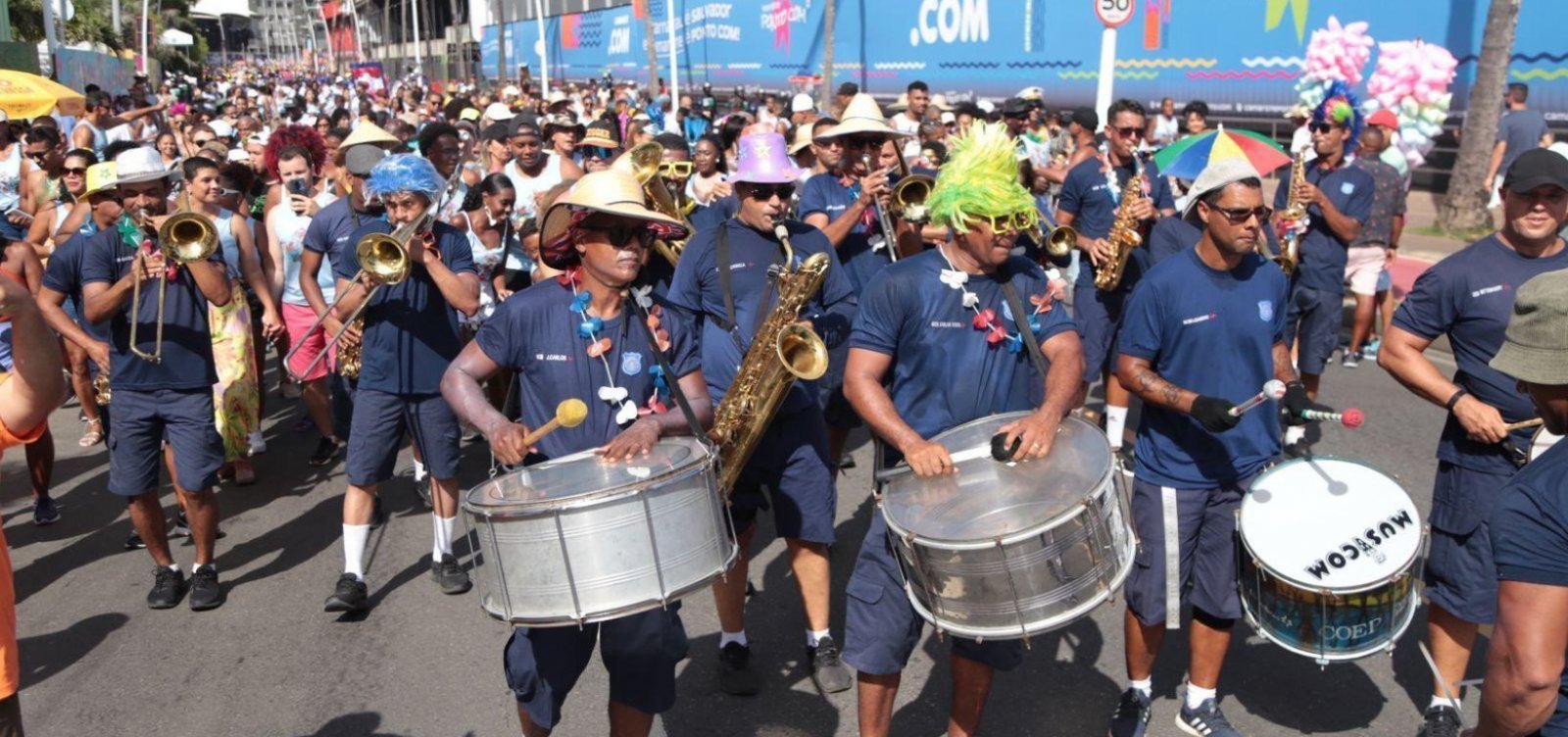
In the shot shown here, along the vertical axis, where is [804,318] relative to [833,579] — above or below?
above

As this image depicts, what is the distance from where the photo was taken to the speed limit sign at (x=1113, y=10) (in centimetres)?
1140

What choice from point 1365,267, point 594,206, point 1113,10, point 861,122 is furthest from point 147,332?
point 1365,267

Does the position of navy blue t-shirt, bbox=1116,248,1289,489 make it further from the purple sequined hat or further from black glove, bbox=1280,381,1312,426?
the purple sequined hat

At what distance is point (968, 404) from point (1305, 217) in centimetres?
517

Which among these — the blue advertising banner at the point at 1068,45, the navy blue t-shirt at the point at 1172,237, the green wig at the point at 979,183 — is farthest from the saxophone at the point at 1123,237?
the blue advertising banner at the point at 1068,45

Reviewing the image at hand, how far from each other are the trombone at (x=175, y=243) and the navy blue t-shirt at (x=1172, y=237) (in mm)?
4985

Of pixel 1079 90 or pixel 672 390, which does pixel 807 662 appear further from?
pixel 1079 90

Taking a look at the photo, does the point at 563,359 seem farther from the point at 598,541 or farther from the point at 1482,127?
the point at 1482,127

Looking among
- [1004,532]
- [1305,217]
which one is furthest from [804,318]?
[1305,217]

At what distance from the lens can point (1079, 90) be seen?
2425cm

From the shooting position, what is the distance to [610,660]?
12.3ft

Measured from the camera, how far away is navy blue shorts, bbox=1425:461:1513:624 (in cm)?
435

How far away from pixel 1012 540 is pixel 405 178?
348 cm

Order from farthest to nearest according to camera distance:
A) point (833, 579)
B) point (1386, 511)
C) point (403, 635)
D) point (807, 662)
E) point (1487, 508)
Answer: point (833, 579) < point (403, 635) < point (807, 662) < point (1487, 508) < point (1386, 511)
